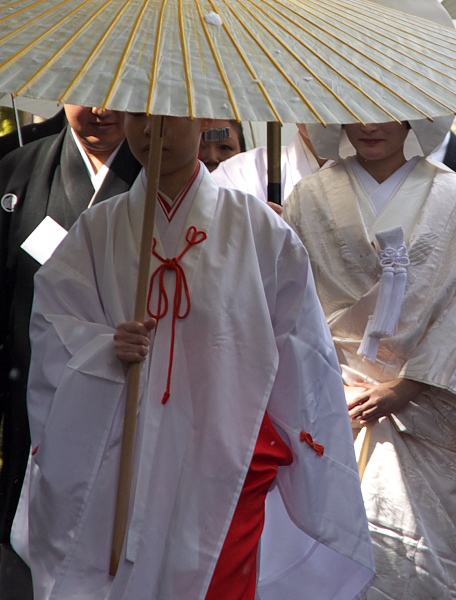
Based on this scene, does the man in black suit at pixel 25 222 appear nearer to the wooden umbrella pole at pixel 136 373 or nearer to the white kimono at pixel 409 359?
the white kimono at pixel 409 359

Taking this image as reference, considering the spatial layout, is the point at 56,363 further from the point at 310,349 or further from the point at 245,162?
the point at 245,162

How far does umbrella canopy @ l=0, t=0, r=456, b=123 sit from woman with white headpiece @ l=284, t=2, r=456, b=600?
1154mm

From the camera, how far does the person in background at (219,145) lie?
14.3 feet

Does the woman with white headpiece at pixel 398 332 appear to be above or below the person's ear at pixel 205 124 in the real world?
below

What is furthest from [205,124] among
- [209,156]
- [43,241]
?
[209,156]

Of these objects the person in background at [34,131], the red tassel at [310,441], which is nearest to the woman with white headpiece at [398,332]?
the red tassel at [310,441]

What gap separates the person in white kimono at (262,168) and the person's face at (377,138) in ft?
2.08

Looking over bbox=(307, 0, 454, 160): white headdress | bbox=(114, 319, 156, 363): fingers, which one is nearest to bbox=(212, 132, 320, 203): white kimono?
bbox=(307, 0, 454, 160): white headdress

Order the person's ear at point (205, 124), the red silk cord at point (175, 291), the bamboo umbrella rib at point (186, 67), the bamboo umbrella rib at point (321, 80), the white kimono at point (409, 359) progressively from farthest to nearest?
the white kimono at point (409, 359) → the person's ear at point (205, 124) → the red silk cord at point (175, 291) → the bamboo umbrella rib at point (321, 80) → the bamboo umbrella rib at point (186, 67)

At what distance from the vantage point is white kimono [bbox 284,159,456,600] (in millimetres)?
3268

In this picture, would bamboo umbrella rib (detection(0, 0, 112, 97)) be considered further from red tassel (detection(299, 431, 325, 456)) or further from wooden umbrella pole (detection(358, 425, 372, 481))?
wooden umbrella pole (detection(358, 425, 372, 481))

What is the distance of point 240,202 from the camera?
2750 millimetres

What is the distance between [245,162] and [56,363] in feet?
6.16

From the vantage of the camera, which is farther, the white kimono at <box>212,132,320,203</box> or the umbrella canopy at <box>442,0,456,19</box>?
the umbrella canopy at <box>442,0,456,19</box>
